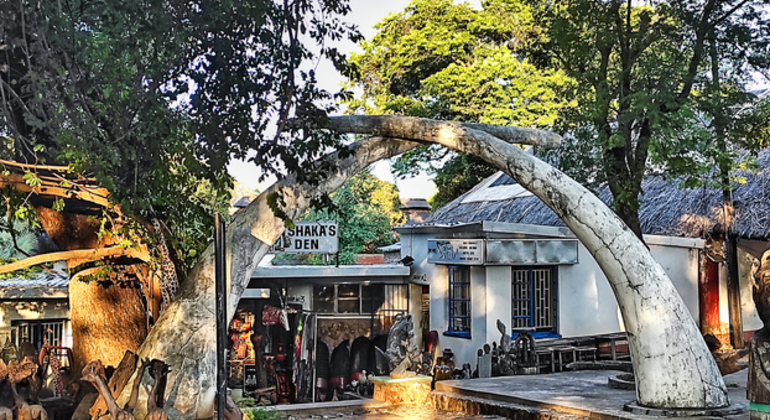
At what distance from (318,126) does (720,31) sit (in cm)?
728

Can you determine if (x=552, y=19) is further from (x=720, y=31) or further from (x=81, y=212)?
(x=81, y=212)

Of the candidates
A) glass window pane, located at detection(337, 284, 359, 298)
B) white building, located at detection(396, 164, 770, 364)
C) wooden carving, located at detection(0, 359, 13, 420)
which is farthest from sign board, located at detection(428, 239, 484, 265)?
wooden carving, located at detection(0, 359, 13, 420)

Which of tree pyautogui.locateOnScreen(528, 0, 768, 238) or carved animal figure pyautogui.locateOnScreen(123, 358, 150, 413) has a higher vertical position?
tree pyautogui.locateOnScreen(528, 0, 768, 238)

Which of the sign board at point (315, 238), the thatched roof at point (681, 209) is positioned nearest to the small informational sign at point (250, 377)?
the sign board at point (315, 238)

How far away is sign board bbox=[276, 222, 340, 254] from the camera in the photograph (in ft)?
45.5

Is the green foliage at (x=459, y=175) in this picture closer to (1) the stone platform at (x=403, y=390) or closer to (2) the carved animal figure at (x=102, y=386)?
(1) the stone platform at (x=403, y=390)

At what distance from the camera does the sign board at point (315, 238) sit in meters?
13.9

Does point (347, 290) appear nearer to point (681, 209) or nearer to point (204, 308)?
point (681, 209)

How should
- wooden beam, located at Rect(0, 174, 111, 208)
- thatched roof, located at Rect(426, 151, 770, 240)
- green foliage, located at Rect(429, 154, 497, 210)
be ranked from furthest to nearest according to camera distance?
green foliage, located at Rect(429, 154, 497, 210), thatched roof, located at Rect(426, 151, 770, 240), wooden beam, located at Rect(0, 174, 111, 208)

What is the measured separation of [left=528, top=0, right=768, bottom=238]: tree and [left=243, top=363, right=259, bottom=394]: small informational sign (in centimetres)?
789

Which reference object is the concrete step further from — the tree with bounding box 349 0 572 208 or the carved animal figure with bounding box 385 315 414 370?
the tree with bounding box 349 0 572 208

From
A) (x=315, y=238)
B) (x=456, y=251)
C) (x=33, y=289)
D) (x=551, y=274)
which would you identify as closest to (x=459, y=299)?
(x=456, y=251)

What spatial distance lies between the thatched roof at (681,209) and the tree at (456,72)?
250 cm

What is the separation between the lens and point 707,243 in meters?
15.9
